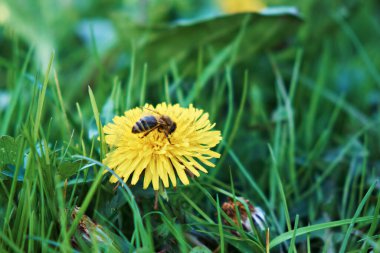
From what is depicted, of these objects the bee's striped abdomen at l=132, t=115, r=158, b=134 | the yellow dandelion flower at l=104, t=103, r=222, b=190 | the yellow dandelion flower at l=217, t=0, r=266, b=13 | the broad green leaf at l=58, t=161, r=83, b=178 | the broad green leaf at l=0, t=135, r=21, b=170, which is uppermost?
the yellow dandelion flower at l=217, t=0, r=266, b=13

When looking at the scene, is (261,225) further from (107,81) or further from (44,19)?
(44,19)

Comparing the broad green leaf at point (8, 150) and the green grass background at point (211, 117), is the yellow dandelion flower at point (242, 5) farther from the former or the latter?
the broad green leaf at point (8, 150)

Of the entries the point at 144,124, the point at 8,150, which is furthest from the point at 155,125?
the point at 8,150

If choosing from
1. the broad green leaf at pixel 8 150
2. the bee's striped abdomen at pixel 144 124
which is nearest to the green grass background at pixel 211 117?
the broad green leaf at pixel 8 150

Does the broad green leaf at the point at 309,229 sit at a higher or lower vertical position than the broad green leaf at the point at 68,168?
lower

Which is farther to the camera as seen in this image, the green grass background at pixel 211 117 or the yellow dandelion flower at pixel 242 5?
the yellow dandelion flower at pixel 242 5

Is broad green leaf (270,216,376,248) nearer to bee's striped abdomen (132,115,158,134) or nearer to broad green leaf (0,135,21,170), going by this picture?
bee's striped abdomen (132,115,158,134)

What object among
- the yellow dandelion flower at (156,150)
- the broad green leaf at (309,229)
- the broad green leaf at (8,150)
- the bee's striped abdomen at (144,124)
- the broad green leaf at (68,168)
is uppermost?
the broad green leaf at (8,150)

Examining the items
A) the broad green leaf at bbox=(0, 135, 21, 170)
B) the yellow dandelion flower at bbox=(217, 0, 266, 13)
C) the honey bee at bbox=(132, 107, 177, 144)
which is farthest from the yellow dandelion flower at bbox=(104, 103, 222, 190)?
the yellow dandelion flower at bbox=(217, 0, 266, 13)
